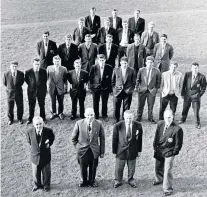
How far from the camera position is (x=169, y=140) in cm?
826

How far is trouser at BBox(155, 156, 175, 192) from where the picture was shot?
327 inches

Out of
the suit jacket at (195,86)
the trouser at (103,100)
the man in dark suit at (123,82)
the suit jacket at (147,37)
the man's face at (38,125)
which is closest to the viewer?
the man's face at (38,125)

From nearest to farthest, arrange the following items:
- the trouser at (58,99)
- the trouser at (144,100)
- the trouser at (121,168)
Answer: the trouser at (121,168) → the trouser at (144,100) → the trouser at (58,99)

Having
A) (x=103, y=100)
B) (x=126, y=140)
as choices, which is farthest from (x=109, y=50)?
(x=126, y=140)

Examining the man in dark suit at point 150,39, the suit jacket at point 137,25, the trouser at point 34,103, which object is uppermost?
the suit jacket at point 137,25

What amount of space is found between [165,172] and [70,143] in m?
2.96

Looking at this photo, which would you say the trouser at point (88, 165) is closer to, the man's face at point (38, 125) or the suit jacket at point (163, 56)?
the man's face at point (38, 125)

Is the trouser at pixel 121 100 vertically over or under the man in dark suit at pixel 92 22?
under

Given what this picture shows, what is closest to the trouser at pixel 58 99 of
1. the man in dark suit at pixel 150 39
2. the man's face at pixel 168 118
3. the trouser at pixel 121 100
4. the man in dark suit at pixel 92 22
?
the trouser at pixel 121 100

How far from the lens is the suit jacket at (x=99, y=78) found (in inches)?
430

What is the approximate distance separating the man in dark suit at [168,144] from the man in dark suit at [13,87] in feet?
14.5

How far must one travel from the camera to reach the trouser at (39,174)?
330 inches

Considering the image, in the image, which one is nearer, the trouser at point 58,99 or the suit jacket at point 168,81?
the suit jacket at point 168,81

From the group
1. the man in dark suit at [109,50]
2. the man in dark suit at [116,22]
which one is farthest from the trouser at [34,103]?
the man in dark suit at [116,22]
